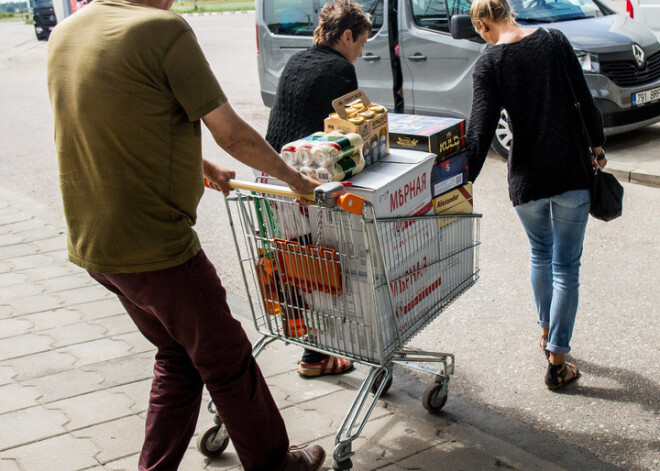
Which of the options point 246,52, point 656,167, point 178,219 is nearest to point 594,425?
point 178,219

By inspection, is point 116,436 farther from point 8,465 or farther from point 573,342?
point 573,342

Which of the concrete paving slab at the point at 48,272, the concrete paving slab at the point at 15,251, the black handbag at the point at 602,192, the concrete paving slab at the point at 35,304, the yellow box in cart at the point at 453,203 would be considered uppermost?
the yellow box in cart at the point at 453,203

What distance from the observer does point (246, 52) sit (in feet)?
62.0

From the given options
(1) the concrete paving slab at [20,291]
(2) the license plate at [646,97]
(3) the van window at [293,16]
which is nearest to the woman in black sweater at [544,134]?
(1) the concrete paving slab at [20,291]

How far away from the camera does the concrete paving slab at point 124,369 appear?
13.2ft

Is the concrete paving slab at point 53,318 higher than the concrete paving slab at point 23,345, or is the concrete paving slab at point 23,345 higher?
the concrete paving slab at point 23,345

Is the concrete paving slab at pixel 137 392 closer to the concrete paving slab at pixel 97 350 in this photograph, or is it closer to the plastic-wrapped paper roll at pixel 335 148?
the concrete paving slab at pixel 97 350

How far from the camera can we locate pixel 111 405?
3770mm

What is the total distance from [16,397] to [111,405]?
530 mm

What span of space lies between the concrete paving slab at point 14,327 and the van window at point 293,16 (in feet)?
18.1

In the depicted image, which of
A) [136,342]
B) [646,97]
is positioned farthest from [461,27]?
[136,342]

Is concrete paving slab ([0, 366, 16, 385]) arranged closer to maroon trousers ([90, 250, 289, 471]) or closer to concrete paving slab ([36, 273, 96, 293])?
concrete paving slab ([36, 273, 96, 293])

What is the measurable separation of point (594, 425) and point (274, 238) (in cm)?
166

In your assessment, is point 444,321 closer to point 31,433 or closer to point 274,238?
point 274,238
